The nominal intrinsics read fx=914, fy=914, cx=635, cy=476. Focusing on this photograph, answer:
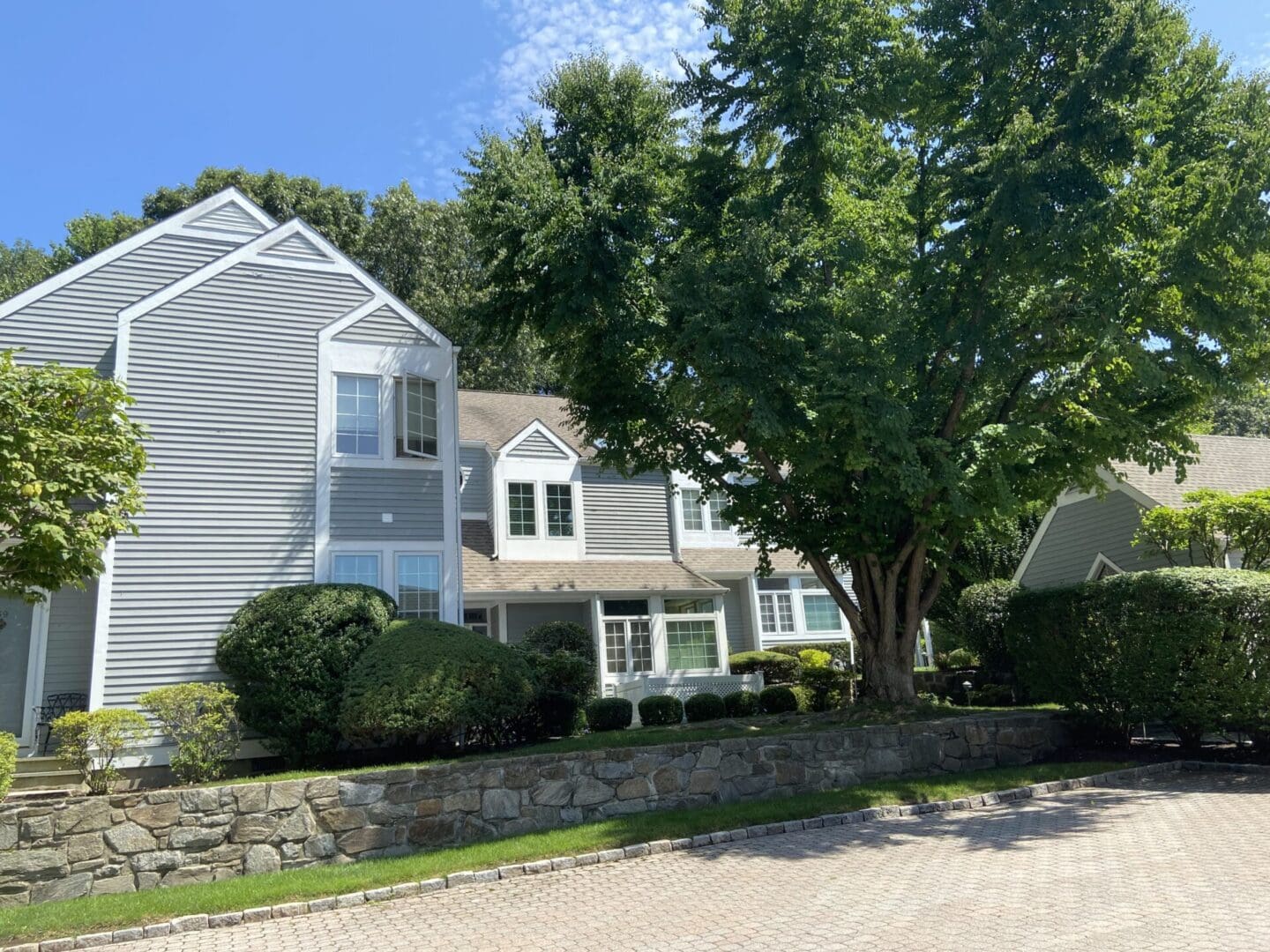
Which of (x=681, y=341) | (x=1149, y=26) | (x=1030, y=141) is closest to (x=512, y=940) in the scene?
(x=681, y=341)

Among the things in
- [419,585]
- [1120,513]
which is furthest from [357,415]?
[1120,513]

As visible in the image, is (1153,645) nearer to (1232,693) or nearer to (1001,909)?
(1232,693)

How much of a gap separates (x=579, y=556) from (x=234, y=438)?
10.4 meters

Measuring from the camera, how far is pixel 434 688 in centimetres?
1198

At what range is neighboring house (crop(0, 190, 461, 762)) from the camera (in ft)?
44.8

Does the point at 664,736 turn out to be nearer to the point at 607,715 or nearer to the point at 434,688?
the point at 607,715

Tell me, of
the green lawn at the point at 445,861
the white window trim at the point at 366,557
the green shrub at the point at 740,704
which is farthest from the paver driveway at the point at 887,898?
the green shrub at the point at 740,704

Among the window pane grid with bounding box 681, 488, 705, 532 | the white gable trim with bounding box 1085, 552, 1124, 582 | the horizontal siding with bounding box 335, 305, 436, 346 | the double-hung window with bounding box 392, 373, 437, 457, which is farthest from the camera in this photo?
the window pane grid with bounding box 681, 488, 705, 532

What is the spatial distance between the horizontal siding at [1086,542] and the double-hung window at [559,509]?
1171 cm

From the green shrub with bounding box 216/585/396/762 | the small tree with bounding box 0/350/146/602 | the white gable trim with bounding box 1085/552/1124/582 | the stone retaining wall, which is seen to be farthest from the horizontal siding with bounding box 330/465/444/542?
the white gable trim with bounding box 1085/552/1124/582

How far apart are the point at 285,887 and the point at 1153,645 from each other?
12.7 meters

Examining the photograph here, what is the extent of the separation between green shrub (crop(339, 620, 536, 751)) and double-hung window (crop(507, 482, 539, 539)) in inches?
378

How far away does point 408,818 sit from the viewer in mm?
10961

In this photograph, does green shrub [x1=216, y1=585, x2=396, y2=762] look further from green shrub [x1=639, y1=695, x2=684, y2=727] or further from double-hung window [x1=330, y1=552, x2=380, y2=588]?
green shrub [x1=639, y1=695, x2=684, y2=727]
